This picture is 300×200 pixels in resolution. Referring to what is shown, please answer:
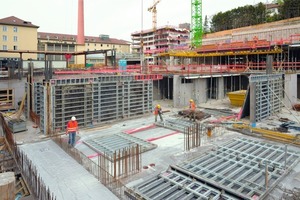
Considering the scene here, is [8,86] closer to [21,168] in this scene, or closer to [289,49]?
[21,168]

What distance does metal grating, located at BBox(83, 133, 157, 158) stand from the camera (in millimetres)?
10512

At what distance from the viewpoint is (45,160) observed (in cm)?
Result: 961

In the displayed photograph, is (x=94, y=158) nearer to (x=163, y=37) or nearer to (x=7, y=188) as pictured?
(x=7, y=188)

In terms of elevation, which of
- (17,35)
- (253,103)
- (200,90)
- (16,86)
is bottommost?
(253,103)

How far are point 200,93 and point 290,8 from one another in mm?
43777

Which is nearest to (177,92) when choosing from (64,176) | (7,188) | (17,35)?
(64,176)

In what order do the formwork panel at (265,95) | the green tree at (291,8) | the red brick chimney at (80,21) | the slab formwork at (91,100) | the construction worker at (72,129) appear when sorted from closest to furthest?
1. the construction worker at (72,129)
2. the slab formwork at (91,100)
3. the formwork panel at (265,95)
4. the green tree at (291,8)
5. the red brick chimney at (80,21)

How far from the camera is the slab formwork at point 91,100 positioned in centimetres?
1293

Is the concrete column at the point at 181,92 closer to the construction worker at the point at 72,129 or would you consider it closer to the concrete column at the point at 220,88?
the concrete column at the point at 220,88

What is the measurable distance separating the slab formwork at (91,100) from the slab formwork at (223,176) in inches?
296

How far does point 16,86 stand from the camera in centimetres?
1859

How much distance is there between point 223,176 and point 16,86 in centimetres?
1709

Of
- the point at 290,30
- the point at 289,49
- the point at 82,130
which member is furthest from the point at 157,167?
the point at 290,30

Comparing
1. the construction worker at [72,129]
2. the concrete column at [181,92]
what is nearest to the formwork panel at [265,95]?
the concrete column at [181,92]
